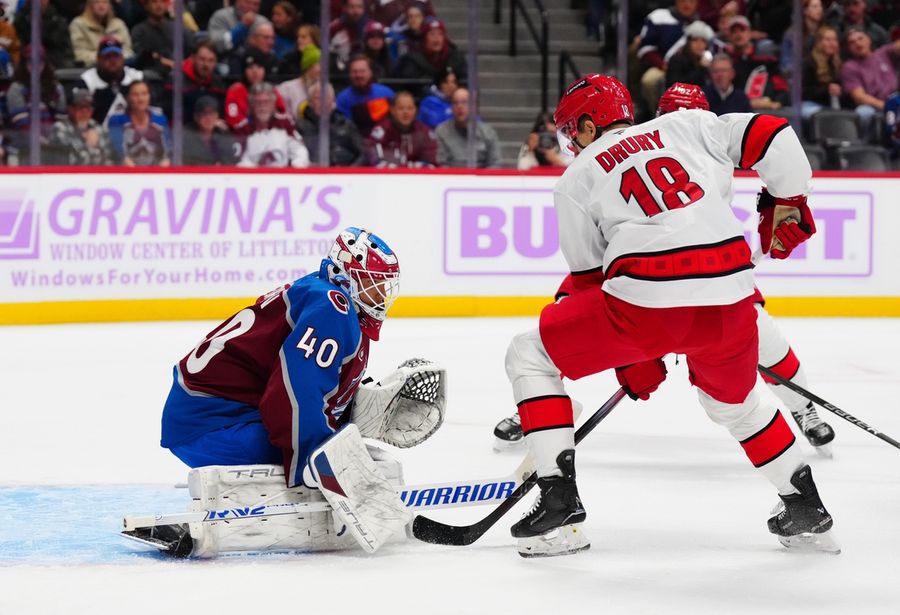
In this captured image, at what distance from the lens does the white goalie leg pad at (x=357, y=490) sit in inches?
118

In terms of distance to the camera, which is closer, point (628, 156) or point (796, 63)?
point (628, 156)

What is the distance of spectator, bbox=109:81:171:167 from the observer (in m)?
7.82

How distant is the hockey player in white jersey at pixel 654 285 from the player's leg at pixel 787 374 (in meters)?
1.04

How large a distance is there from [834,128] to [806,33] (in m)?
0.62

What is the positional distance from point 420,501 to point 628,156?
0.93 metres

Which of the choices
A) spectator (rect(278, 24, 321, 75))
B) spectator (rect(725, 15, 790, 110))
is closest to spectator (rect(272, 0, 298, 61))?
spectator (rect(278, 24, 321, 75))

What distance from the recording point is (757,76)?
8.62 meters

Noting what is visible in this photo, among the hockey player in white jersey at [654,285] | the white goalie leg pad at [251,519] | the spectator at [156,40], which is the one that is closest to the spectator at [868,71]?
the spectator at [156,40]

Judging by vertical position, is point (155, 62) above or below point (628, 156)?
above

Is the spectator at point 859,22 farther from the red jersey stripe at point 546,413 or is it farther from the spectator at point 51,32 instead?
the red jersey stripe at point 546,413

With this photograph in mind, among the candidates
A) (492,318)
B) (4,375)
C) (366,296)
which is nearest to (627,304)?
(366,296)

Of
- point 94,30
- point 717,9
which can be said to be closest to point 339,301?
point 94,30

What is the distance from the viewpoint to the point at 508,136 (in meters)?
8.63

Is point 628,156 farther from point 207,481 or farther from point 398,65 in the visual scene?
point 398,65
